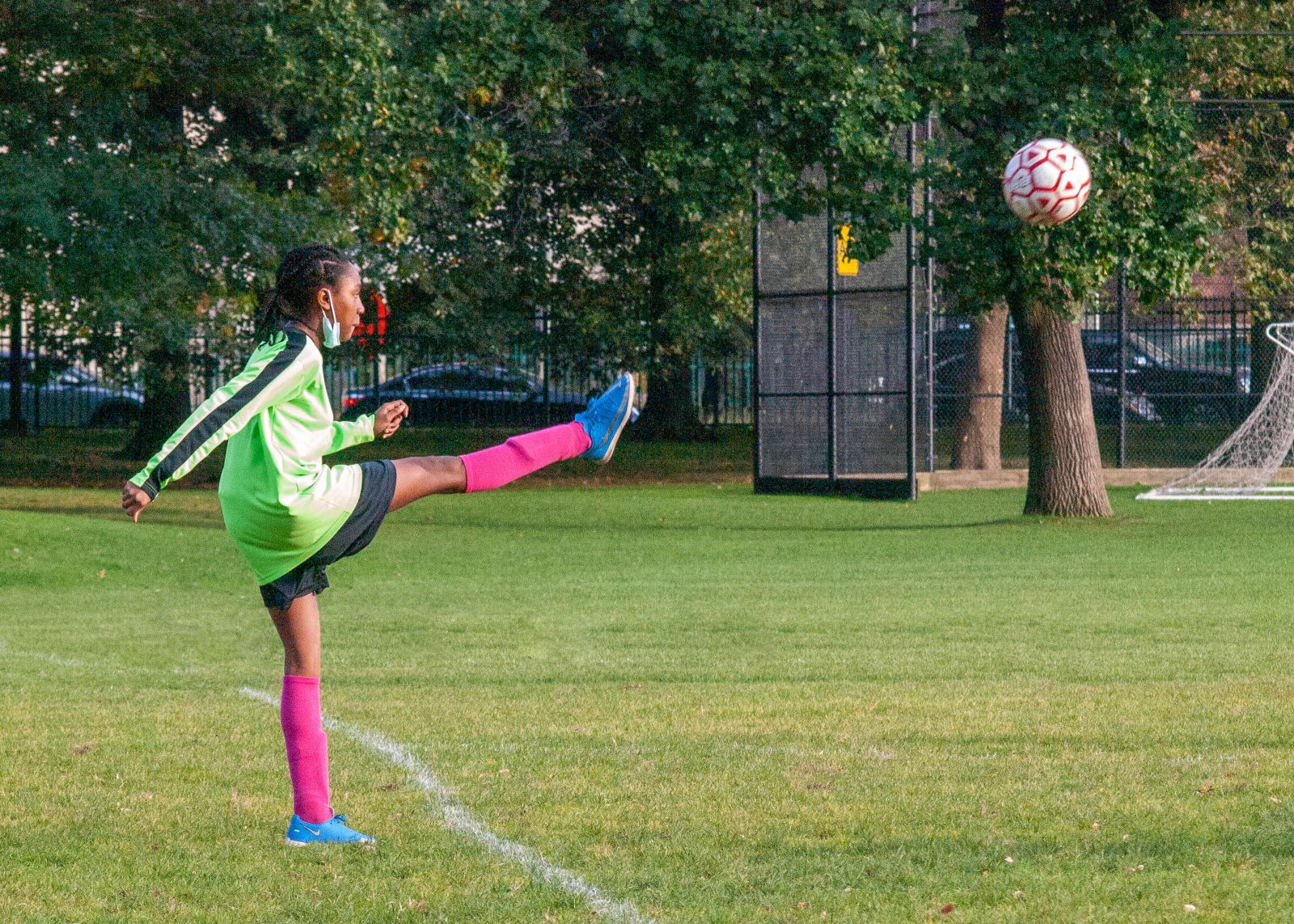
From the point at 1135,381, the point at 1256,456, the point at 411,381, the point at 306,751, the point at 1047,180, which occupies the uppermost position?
the point at 1047,180

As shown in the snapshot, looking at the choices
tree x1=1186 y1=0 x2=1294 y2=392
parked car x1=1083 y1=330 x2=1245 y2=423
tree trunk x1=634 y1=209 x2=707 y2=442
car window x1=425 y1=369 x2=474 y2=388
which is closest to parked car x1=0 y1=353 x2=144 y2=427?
car window x1=425 y1=369 x2=474 y2=388

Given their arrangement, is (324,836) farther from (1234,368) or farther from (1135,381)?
(1135,381)

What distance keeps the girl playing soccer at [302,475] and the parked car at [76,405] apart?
108 ft

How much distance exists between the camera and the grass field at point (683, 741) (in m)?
4.60

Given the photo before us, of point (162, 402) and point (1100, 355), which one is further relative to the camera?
point (1100, 355)

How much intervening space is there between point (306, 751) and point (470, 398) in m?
27.9

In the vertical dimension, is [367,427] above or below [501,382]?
below

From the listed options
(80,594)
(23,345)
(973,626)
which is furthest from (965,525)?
(23,345)

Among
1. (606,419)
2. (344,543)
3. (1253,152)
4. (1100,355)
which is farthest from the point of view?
(1100,355)

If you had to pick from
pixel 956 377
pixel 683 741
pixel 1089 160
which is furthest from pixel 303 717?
pixel 956 377

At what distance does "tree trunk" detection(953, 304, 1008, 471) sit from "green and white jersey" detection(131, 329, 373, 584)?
2038 centimetres

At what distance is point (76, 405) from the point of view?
3866 cm

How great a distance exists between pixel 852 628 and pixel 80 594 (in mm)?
6579

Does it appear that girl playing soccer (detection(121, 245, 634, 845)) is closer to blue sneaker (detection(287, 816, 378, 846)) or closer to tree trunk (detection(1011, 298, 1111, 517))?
blue sneaker (detection(287, 816, 378, 846))
